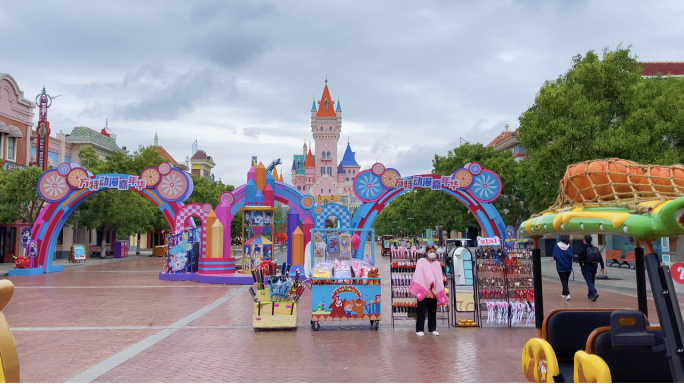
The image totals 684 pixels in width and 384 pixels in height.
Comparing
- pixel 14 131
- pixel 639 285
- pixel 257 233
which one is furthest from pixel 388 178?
pixel 14 131

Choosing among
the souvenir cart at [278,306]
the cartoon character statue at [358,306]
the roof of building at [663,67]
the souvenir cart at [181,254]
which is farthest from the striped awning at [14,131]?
the roof of building at [663,67]

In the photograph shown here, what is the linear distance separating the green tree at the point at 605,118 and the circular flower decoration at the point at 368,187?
21.5ft

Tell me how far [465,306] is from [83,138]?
130 feet

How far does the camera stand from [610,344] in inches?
185

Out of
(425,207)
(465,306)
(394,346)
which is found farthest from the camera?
(425,207)

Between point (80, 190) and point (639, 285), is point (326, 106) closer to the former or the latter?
point (80, 190)

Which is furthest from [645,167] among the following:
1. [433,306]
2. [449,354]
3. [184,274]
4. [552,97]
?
[184,274]

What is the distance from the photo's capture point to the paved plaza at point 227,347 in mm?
7531

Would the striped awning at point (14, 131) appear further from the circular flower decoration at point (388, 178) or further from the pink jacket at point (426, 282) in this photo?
the pink jacket at point (426, 282)

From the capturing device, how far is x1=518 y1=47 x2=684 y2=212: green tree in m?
20.2

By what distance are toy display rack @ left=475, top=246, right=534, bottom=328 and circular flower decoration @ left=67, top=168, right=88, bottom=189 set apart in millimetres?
20277

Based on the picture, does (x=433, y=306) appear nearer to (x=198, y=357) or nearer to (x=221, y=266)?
(x=198, y=357)

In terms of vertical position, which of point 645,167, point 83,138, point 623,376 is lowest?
point 623,376

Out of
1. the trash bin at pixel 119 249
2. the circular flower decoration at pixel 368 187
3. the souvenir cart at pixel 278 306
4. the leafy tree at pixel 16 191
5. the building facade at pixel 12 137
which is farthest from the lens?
the trash bin at pixel 119 249
